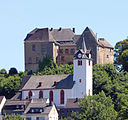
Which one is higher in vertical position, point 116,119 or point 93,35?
point 93,35

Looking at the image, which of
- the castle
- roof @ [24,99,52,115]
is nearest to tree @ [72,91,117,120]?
roof @ [24,99,52,115]

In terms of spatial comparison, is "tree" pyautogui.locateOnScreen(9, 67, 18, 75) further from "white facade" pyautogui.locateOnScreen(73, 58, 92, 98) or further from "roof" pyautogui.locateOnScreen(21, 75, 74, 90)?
"white facade" pyautogui.locateOnScreen(73, 58, 92, 98)

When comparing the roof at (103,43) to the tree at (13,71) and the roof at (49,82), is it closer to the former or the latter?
the tree at (13,71)

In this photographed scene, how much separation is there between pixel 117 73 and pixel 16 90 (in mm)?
16639

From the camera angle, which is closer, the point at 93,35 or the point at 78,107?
the point at 78,107

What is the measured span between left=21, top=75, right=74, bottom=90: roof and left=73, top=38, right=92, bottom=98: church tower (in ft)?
3.65

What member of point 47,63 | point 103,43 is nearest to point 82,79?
point 47,63

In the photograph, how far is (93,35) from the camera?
14000cm

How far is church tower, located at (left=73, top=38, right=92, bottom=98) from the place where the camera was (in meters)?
115

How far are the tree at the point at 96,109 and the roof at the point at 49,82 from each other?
8.64 m

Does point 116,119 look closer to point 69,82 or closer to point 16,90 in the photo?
point 69,82

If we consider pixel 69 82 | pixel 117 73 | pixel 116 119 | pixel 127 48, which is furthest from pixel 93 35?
pixel 116 119

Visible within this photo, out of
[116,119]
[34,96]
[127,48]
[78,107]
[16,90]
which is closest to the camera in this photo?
[116,119]

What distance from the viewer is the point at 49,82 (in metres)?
119
